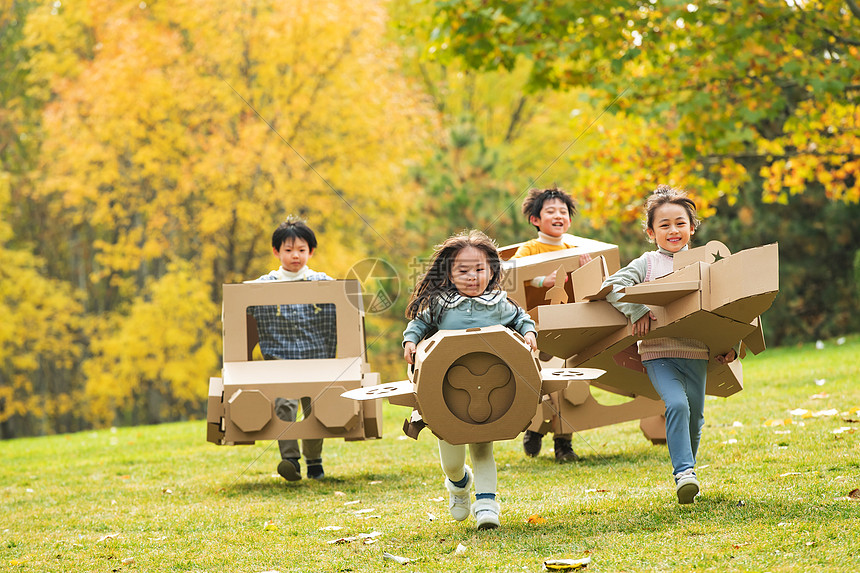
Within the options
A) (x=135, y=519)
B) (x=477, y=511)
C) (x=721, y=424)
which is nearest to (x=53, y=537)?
(x=135, y=519)

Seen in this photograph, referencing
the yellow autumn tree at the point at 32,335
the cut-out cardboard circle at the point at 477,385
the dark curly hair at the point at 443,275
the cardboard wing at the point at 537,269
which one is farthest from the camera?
the yellow autumn tree at the point at 32,335

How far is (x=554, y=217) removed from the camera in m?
6.11

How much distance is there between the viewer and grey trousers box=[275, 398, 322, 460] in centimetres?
611

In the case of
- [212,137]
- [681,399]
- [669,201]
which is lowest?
[681,399]

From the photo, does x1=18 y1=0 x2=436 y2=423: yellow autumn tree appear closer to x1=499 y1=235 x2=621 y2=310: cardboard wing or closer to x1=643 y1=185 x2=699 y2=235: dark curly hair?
x1=499 y1=235 x2=621 y2=310: cardboard wing

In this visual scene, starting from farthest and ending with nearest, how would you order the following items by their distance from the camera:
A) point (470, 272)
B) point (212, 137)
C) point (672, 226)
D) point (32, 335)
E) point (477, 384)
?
point (32, 335)
point (212, 137)
point (672, 226)
point (470, 272)
point (477, 384)

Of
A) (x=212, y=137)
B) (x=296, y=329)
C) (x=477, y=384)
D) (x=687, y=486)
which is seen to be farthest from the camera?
(x=212, y=137)

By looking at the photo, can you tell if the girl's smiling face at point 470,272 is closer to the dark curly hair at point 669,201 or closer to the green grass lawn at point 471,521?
the dark curly hair at point 669,201

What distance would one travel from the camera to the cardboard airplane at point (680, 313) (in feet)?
13.3

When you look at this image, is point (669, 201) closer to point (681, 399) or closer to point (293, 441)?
point (681, 399)

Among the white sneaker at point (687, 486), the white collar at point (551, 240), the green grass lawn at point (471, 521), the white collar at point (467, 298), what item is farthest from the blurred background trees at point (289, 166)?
the white sneaker at point (687, 486)

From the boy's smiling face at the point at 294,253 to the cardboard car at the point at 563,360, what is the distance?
1399 millimetres

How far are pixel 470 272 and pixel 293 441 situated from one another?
8.28 feet

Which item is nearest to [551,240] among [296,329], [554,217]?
[554,217]
